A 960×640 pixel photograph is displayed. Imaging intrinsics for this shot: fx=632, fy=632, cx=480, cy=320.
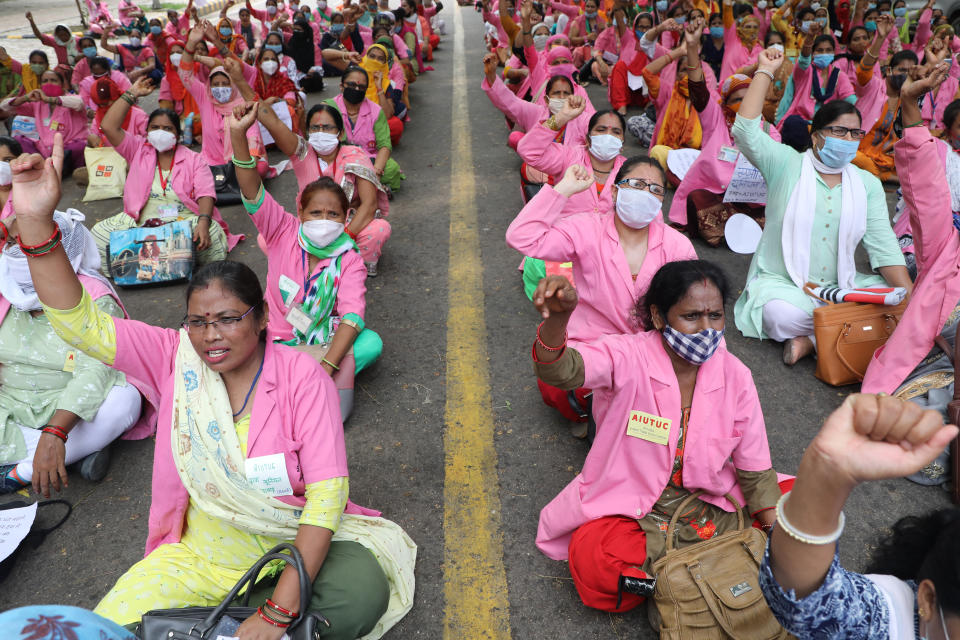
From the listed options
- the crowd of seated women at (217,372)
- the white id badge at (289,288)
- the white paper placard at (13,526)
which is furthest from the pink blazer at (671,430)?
the white paper placard at (13,526)

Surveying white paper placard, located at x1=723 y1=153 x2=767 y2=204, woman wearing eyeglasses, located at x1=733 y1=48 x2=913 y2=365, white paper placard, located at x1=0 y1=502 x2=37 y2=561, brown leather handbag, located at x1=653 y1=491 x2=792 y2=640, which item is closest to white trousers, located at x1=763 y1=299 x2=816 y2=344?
woman wearing eyeglasses, located at x1=733 y1=48 x2=913 y2=365

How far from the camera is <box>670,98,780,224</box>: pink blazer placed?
544 centimetres

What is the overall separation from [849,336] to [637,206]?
1.56 m

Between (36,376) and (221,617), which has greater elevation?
(221,617)

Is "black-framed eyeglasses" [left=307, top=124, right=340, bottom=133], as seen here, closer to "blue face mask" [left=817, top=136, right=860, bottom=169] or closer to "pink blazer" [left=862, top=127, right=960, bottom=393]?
"blue face mask" [left=817, top=136, right=860, bottom=169]

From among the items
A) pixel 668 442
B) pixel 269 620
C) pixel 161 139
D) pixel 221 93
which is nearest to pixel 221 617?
pixel 269 620

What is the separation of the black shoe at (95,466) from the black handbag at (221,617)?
1560 mm

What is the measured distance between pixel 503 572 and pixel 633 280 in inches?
60.3

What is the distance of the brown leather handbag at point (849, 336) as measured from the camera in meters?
3.62

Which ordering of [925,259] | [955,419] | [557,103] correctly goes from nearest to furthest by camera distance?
[955,419] < [925,259] < [557,103]

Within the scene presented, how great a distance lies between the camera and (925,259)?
332 centimetres

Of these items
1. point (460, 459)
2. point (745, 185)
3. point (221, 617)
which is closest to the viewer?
point (221, 617)

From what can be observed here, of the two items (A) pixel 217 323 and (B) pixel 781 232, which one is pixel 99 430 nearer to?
(A) pixel 217 323

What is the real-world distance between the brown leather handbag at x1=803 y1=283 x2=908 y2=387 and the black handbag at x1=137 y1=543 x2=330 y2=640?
3.10m
